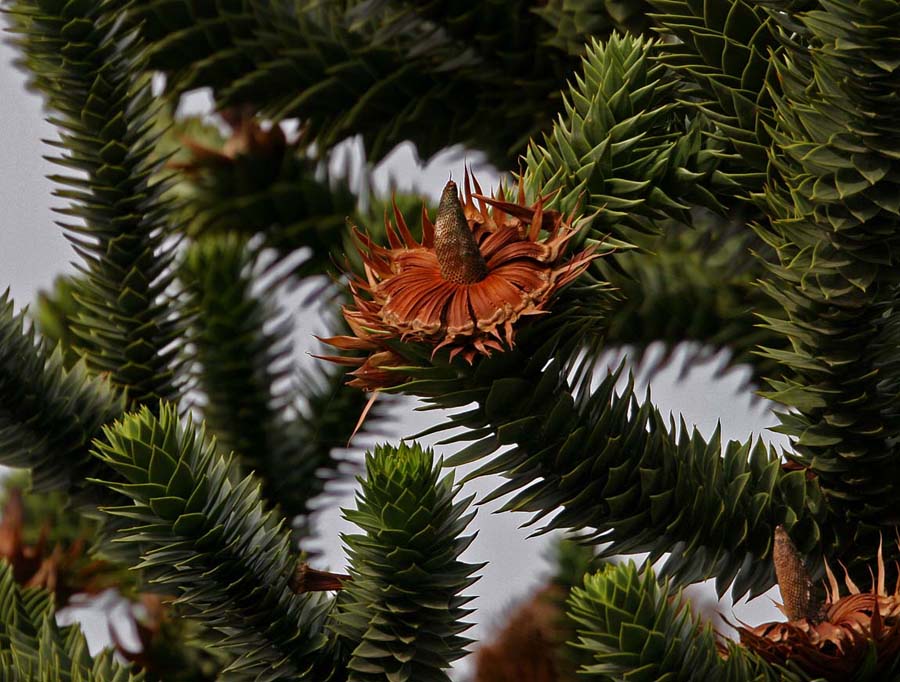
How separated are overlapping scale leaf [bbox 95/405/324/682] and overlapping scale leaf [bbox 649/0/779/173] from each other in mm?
293

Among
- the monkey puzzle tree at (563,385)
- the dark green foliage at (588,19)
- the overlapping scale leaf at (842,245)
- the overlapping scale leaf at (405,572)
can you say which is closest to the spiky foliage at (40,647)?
the monkey puzzle tree at (563,385)

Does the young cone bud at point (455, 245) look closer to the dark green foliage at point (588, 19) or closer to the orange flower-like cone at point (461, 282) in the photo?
the orange flower-like cone at point (461, 282)

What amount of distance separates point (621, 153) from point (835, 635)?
24cm

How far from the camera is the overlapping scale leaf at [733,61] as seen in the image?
569 millimetres

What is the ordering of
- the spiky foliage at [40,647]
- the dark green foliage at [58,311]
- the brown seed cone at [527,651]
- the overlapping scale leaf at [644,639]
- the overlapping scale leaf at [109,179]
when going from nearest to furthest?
1. the overlapping scale leaf at [644,639]
2. the spiky foliage at [40,647]
3. the overlapping scale leaf at [109,179]
4. the brown seed cone at [527,651]
5. the dark green foliage at [58,311]

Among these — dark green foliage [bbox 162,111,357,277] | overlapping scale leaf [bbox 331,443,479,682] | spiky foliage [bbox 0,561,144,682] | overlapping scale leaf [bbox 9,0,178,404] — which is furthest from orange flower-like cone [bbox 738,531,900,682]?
dark green foliage [bbox 162,111,357,277]

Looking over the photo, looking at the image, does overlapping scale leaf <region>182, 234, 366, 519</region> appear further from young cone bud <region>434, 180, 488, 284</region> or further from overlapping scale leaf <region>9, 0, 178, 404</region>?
young cone bud <region>434, 180, 488, 284</region>

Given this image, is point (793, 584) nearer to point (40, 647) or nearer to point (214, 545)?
point (214, 545)

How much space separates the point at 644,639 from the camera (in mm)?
446

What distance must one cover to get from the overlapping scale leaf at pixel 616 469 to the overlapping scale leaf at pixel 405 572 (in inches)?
1.2

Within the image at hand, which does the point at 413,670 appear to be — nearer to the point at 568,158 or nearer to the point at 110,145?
the point at 568,158

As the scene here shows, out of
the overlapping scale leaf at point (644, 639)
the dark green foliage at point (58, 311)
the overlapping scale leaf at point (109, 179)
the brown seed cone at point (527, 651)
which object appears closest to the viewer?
the overlapping scale leaf at point (644, 639)

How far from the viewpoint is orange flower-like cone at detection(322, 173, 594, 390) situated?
473 millimetres

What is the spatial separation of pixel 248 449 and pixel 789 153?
0.47 metres
